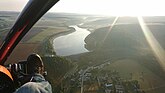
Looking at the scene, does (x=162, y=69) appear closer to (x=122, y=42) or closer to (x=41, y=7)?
(x=122, y=42)

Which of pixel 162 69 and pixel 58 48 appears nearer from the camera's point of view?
pixel 162 69

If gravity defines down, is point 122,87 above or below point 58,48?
above

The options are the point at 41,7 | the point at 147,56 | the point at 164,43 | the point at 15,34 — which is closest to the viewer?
the point at 41,7

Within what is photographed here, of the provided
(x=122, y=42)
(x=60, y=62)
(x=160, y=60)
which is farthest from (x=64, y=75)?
(x=122, y=42)

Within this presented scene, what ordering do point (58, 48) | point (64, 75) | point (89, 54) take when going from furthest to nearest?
point (58, 48) → point (89, 54) → point (64, 75)

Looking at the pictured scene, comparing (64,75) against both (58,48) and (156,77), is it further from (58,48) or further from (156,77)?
(58,48)

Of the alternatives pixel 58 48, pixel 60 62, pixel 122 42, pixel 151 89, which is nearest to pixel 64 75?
pixel 60 62

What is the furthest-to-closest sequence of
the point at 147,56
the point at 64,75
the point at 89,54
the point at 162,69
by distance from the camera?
the point at 89,54
the point at 147,56
the point at 162,69
the point at 64,75

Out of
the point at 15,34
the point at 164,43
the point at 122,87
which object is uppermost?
the point at 15,34

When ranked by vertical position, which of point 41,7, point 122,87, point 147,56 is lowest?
point 147,56
